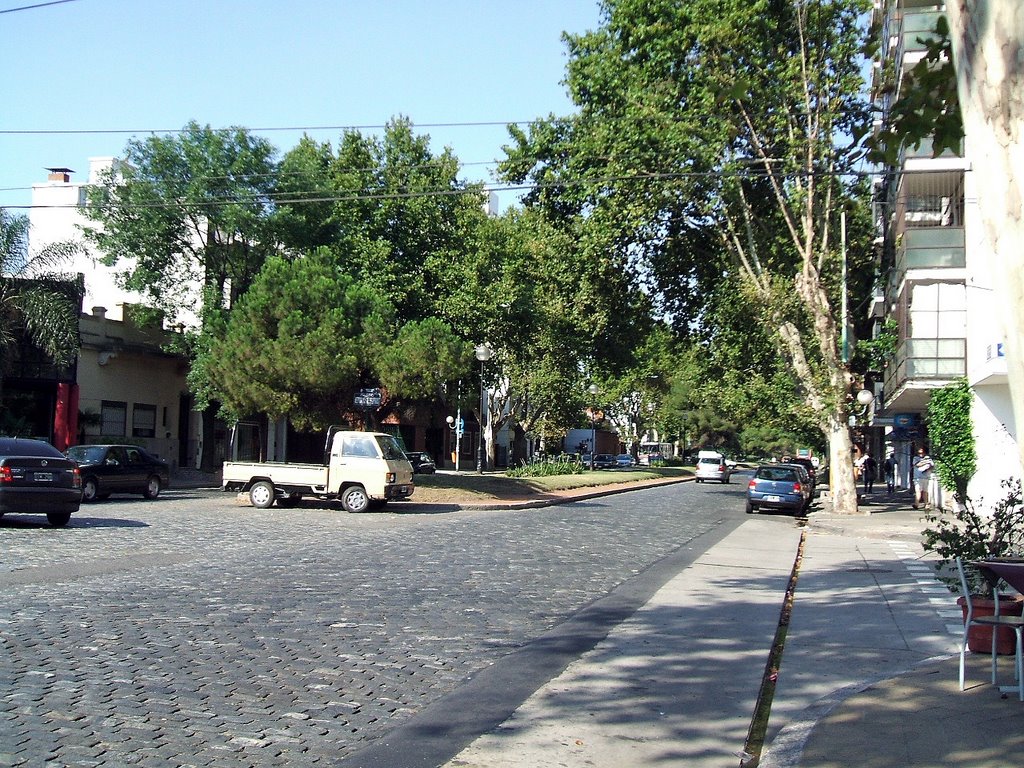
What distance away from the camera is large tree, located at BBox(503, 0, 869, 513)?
31.2m

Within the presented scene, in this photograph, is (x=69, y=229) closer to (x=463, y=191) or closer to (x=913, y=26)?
(x=463, y=191)

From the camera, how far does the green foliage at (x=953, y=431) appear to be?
92.9 ft

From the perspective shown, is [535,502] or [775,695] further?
[535,502]

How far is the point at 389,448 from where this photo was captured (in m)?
26.6

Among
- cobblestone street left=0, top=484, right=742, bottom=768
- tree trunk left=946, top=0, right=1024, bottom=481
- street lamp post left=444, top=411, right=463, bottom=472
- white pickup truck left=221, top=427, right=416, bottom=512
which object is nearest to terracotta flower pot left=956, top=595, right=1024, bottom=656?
cobblestone street left=0, top=484, right=742, bottom=768

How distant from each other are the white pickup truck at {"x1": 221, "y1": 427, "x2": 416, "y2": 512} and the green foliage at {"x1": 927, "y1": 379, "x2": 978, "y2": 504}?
47.0ft

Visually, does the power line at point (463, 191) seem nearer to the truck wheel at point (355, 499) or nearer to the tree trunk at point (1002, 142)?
the truck wheel at point (355, 499)

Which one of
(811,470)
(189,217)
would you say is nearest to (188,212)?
(189,217)

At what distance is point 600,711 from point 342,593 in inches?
211

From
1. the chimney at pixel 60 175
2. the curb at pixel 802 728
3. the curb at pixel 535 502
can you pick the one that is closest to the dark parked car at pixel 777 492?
the curb at pixel 535 502

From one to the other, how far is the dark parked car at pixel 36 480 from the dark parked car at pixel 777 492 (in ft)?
66.3

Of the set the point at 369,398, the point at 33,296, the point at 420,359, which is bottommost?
the point at 369,398

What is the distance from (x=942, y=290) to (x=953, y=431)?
420 cm

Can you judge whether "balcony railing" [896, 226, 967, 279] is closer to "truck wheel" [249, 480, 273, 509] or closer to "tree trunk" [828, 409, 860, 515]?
"tree trunk" [828, 409, 860, 515]
